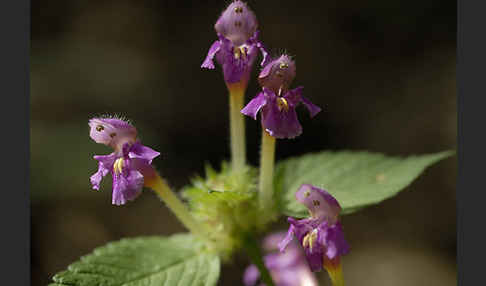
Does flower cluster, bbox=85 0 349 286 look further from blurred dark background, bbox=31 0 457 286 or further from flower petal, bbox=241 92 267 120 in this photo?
blurred dark background, bbox=31 0 457 286

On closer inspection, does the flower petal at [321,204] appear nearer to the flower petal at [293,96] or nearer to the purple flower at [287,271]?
the flower petal at [293,96]

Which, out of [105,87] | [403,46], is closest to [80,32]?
[105,87]

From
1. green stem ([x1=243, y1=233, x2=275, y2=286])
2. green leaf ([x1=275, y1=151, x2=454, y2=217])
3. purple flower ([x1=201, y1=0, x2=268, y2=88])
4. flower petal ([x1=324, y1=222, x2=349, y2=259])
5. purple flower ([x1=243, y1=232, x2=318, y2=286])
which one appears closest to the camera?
flower petal ([x1=324, y1=222, x2=349, y2=259])

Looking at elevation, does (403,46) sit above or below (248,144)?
above

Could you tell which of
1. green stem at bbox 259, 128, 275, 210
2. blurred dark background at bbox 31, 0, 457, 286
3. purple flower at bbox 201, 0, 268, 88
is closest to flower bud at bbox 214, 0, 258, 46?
purple flower at bbox 201, 0, 268, 88

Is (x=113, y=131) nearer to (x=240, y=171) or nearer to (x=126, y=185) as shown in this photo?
(x=126, y=185)

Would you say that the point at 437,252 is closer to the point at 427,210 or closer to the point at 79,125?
the point at 427,210

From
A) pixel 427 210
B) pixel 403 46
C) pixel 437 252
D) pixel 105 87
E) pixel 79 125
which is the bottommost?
pixel 437 252
